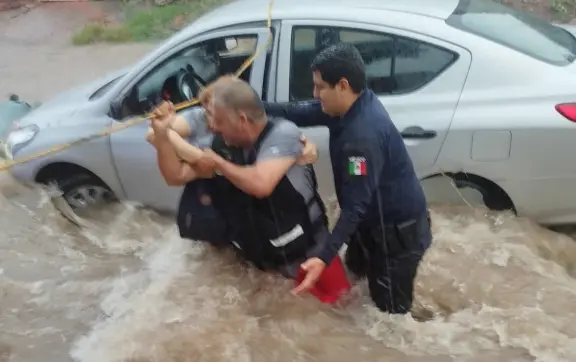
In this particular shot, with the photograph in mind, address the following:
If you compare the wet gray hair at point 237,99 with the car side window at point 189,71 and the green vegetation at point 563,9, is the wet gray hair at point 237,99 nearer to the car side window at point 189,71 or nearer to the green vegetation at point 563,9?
the car side window at point 189,71

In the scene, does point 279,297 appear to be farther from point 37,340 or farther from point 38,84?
point 38,84

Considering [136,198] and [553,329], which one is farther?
[136,198]

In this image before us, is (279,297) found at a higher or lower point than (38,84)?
higher

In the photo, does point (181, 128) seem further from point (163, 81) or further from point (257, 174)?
point (163, 81)

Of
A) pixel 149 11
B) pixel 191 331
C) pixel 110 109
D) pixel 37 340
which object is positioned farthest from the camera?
pixel 149 11

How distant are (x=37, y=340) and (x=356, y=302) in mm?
1659

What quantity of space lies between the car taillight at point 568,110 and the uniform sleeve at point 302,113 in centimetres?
156

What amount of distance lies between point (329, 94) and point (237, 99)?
0.38 m

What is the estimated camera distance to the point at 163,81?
511 centimetres

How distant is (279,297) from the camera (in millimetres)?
3758

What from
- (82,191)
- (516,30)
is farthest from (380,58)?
(82,191)

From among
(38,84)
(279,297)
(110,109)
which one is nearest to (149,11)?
(38,84)

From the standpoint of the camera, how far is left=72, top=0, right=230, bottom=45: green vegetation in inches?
471

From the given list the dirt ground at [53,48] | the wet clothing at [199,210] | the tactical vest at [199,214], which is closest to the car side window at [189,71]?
the wet clothing at [199,210]
